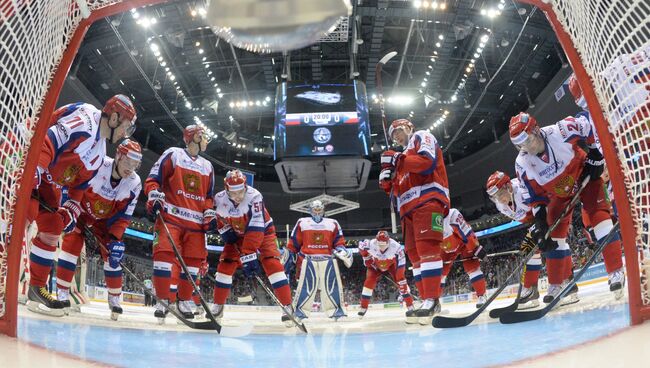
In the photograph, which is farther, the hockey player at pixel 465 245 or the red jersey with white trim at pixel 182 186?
the hockey player at pixel 465 245

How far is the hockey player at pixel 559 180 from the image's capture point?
300 centimetres

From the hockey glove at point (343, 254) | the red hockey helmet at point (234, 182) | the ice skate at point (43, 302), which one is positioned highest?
the red hockey helmet at point (234, 182)

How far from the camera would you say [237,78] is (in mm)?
14695

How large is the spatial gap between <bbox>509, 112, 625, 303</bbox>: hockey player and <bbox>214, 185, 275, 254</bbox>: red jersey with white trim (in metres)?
2.06

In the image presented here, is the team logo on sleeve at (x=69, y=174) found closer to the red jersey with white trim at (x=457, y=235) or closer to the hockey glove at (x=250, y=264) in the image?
the hockey glove at (x=250, y=264)

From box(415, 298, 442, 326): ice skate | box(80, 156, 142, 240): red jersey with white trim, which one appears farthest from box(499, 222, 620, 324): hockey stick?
Answer: box(80, 156, 142, 240): red jersey with white trim

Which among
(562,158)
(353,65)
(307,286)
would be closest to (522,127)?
(562,158)

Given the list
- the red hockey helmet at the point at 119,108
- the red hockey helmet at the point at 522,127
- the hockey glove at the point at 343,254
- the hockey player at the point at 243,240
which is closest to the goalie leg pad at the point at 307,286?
the hockey glove at the point at 343,254

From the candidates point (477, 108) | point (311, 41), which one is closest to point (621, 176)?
point (311, 41)

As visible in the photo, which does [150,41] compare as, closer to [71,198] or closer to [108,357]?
[71,198]

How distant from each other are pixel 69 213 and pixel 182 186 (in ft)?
3.12

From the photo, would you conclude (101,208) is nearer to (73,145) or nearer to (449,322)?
(73,145)

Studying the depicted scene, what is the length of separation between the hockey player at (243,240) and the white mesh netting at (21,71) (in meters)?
2.09

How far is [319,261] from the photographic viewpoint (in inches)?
237
